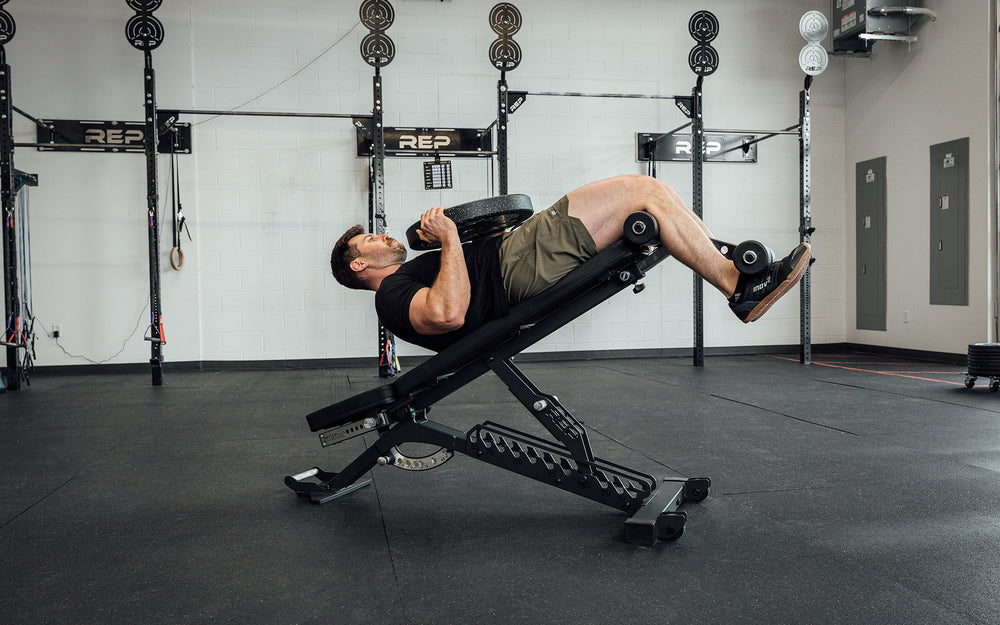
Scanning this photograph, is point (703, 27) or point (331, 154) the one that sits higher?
point (703, 27)

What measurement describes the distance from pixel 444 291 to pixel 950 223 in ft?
17.7

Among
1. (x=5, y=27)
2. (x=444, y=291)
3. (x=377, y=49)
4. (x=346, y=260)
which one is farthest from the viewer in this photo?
(x=377, y=49)

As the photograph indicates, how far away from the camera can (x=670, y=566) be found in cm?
157

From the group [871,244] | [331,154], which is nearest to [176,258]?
[331,154]

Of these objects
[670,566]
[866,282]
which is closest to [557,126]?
[866,282]

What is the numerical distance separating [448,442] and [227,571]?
64 centimetres

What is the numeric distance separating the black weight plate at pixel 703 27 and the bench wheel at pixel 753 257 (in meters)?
4.50

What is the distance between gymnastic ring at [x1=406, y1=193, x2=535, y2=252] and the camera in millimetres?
1933

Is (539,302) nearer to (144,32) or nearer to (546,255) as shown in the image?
(546,255)

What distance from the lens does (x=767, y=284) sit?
70.4 inches

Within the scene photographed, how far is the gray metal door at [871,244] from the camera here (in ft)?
21.1

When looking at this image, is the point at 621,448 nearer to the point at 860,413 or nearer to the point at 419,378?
the point at 419,378

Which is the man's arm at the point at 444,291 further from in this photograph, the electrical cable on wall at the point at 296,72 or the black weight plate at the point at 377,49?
the electrical cable on wall at the point at 296,72

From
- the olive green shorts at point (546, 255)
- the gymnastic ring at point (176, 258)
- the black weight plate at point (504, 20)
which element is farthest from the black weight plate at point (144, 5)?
the olive green shorts at point (546, 255)
